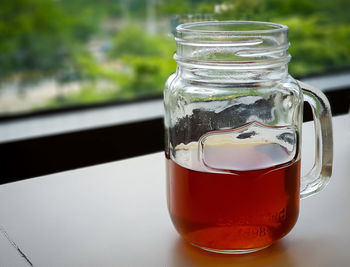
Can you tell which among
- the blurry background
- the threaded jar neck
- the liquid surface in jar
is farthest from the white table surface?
the blurry background

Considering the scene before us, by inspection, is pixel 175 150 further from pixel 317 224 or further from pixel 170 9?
pixel 170 9

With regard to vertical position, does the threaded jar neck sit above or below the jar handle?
above

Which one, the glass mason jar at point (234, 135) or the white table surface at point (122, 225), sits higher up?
the glass mason jar at point (234, 135)

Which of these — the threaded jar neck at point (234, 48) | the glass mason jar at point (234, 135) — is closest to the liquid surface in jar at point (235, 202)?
the glass mason jar at point (234, 135)

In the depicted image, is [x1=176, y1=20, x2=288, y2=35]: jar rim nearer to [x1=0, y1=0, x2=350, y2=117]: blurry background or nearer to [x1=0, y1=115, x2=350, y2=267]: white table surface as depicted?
[x1=0, y1=115, x2=350, y2=267]: white table surface

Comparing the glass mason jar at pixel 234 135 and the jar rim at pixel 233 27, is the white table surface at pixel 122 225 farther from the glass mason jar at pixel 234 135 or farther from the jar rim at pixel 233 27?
the jar rim at pixel 233 27
